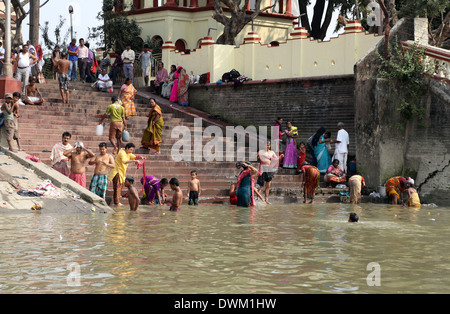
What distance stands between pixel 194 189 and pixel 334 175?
4.38 meters

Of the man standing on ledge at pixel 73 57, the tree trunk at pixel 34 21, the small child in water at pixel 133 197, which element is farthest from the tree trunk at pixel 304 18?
the small child in water at pixel 133 197

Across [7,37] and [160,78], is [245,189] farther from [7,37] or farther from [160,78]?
[160,78]

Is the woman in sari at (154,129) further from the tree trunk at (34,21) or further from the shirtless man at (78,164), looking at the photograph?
the tree trunk at (34,21)

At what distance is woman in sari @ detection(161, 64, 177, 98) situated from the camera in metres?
24.1

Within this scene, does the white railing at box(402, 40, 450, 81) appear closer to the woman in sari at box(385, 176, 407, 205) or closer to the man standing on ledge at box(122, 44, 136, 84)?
the woman in sari at box(385, 176, 407, 205)

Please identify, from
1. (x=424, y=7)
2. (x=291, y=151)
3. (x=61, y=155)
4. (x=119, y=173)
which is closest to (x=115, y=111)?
(x=61, y=155)

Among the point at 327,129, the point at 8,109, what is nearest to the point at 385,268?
the point at 8,109

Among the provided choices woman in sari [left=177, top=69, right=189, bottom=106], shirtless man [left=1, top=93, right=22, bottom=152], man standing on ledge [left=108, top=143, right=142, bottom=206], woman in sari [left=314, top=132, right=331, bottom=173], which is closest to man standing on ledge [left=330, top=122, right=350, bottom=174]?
woman in sari [left=314, top=132, right=331, bottom=173]

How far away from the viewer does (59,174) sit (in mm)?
14523

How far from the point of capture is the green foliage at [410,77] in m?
17.8

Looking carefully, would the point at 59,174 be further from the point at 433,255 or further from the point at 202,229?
the point at 433,255

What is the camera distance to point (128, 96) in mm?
20094

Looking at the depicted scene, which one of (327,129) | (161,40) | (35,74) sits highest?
(161,40)
